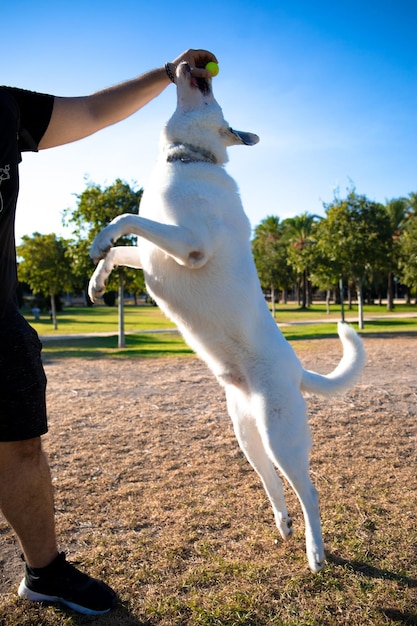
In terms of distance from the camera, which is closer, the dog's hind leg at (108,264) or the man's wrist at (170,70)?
the dog's hind leg at (108,264)

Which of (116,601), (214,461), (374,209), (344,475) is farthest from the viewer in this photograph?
(374,209)

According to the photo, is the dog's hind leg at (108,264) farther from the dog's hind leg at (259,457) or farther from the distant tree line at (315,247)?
the distant tree line at (315,247)

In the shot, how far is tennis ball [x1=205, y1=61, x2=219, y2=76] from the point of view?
250 cm

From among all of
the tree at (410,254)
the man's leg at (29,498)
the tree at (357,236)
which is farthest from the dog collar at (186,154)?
the tree at (410,254)

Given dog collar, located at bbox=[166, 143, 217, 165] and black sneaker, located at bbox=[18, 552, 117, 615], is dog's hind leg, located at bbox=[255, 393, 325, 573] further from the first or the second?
dog collar, located at bbox=[166, 143, 217, 165]

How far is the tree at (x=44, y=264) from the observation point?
18.3m

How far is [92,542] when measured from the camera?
8.52 feet

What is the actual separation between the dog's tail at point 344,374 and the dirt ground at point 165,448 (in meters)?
0.90

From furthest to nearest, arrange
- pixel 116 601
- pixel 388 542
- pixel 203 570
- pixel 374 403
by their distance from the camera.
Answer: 1. pixel 374 403
2. pixel 388 542
3. pixel 203 570
4. pixel 116 601

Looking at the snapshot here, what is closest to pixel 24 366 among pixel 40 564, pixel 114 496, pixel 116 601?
pixel 40 564

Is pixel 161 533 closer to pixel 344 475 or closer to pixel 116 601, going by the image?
pixel 116 601

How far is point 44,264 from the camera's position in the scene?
18438mm

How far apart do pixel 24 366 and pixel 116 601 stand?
120cm

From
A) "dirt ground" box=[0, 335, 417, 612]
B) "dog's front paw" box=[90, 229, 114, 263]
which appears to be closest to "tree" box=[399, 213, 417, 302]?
"dirt ground" box=[0, 335, 417, 612]
